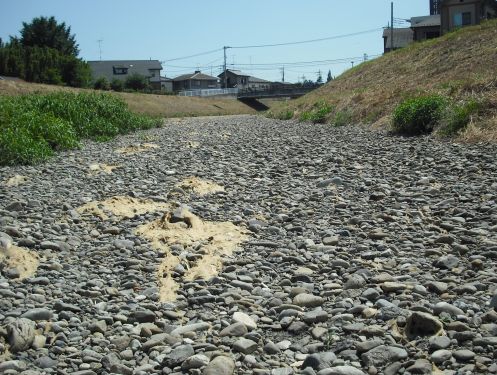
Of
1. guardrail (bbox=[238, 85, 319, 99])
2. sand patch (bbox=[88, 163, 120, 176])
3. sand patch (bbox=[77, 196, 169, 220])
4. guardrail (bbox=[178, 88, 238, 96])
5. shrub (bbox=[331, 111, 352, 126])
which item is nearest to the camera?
sand patch (bbox=[77, 196, 169, 220])

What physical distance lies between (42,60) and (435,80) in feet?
156

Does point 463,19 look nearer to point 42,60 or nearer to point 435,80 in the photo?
point 435,80

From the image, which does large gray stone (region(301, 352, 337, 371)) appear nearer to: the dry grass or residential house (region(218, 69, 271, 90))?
the dry grass

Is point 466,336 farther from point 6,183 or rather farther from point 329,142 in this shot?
point 329,142

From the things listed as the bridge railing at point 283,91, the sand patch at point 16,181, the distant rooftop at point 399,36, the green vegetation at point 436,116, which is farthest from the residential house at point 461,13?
the sand patch at point 16,181

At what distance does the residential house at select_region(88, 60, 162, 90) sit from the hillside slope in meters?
66.8

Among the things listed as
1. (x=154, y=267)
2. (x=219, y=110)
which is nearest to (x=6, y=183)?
(x=154, y=267)

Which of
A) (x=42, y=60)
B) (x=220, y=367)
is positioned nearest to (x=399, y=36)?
(x=42, y=60)

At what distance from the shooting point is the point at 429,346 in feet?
11.1

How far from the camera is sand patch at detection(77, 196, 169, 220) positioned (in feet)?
23.6

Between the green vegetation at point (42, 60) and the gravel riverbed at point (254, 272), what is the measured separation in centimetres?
5050

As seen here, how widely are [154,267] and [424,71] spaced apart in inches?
858

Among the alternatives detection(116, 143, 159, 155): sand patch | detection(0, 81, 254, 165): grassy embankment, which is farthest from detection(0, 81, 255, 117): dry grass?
detection(116, 143, 159, 155): sand patch

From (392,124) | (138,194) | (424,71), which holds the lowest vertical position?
(138,194)
